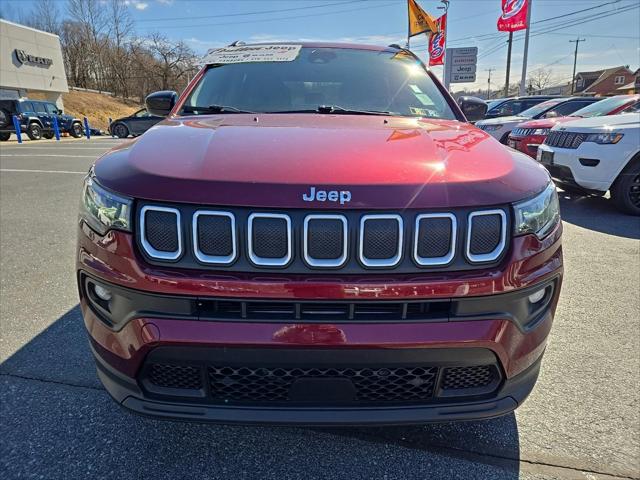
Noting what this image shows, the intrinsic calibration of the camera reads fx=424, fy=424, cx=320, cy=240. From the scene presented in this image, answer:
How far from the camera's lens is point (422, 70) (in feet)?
9.56

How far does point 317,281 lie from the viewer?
51.4 inches

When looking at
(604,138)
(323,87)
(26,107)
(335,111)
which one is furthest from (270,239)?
(26,107)

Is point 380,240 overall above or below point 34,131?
above

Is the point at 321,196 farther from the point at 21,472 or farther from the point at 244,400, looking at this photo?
the point at 21,472

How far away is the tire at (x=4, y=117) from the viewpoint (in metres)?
20.3

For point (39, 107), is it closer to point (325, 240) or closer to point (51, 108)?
point (51, 108)

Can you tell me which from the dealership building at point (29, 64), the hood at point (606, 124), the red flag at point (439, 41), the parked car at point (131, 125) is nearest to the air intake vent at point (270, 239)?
the hood at point (606, 124)

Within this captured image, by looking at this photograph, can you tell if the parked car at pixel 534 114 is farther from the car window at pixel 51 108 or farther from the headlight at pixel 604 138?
the car window at pixel 51 108

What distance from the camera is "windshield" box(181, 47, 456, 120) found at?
246cm

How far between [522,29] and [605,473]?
21214 mm

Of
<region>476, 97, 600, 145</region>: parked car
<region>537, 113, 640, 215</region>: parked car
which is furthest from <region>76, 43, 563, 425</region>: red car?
<region>476, 97, 600, 145</region>: parked car

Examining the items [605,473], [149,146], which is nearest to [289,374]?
[149,146]

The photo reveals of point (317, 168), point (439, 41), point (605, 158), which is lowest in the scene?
point (605, 158)

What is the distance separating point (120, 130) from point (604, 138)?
22.7m
